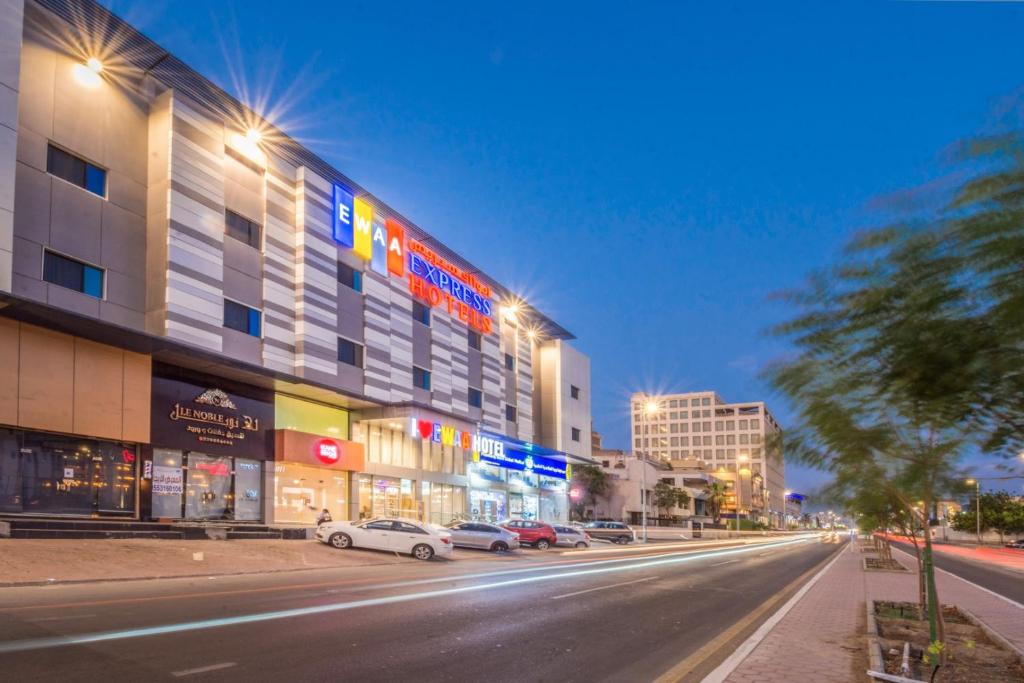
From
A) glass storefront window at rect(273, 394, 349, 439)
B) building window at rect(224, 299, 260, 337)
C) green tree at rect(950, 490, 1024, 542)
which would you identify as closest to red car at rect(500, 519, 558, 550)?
glass storefront window at rect(273, 394, 349, 439)

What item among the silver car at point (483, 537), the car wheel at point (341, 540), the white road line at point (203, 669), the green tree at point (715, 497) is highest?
the white road line at point (203, 669)

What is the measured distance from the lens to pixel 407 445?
152ft

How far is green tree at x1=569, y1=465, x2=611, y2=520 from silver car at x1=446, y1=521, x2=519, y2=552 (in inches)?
2027

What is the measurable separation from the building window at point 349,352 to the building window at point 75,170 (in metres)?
13.9

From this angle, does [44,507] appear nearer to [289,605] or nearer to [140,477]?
[140,477]

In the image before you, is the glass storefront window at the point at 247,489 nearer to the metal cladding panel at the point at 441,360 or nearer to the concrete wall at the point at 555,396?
the metal cladding panel at the point at 441,360

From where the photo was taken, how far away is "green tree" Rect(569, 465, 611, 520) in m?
89.6

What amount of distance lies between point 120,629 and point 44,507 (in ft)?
57.5

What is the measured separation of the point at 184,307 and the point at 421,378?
772 inches

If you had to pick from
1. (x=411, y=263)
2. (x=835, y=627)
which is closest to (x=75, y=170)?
(x=411, y=263)

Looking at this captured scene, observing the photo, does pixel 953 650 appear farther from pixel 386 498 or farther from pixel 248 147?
pixel 386 498

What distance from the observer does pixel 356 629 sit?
11.1m

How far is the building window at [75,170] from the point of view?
26.3m

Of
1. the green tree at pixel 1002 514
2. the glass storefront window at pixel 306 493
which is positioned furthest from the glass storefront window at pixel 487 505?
the green tree at pixel 1002 514
